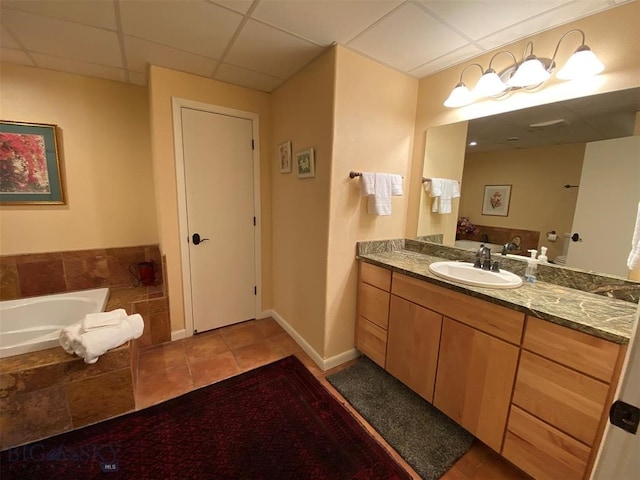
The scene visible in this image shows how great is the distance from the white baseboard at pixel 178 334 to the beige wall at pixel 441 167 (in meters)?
2.35

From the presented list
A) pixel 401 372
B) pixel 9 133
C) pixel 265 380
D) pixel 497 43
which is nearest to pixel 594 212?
pixel 497 43

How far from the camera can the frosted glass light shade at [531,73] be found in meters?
1.41

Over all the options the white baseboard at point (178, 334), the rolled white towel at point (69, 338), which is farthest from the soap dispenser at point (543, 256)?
the white baseboard at point (178, 334)

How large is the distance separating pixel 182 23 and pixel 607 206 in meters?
2.60

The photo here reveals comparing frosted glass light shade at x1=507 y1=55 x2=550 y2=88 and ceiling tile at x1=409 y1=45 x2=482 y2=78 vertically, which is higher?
ceiling tile at x1=409 y1=45 x2=482 y2=78

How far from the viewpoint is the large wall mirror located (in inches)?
53.0

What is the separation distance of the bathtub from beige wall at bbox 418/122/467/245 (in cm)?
273

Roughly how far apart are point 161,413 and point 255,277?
140 cm

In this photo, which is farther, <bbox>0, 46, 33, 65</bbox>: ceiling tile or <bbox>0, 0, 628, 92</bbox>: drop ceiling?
<bbox>0, 46, 33, 65</bbox>: ceiling tile

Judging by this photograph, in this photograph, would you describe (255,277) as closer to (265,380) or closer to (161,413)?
(265,380)

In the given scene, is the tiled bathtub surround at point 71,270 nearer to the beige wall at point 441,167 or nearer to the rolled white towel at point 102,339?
the rolled white towel at point 102,339

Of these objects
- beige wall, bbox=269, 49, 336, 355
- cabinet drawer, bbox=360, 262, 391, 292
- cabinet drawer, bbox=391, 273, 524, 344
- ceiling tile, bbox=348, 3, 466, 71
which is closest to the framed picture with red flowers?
beige wall, bbox=269, 49, 336, 355

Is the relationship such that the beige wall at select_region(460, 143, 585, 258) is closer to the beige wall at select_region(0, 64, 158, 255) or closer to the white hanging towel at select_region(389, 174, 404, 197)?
the white hanging towel at select_region(389, 174, 404, 197)

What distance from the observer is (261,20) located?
149 cm
